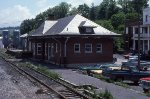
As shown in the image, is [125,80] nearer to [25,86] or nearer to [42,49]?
[25,86]

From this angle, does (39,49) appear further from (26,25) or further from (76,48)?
(26,25)

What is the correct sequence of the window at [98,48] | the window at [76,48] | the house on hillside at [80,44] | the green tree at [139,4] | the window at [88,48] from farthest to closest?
the green tree at [139,4], the window at [98,48], the window at [88,48], the window at [76,48], the house on hillside at [80,44]

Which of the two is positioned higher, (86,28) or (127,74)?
(86,28)

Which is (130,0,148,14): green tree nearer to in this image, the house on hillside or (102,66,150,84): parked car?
the house on hillside

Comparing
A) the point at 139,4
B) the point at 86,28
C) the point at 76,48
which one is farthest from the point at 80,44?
the point at 139,4

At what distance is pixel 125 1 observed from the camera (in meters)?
144

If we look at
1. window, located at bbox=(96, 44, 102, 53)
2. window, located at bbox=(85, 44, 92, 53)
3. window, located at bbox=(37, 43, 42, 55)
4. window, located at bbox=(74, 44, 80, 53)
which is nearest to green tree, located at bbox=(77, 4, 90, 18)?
window, located at bbox=(37, 43, 42, 55)

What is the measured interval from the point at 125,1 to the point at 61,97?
422 feet

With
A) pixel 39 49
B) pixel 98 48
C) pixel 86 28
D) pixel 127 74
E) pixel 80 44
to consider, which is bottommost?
pixel 127 74

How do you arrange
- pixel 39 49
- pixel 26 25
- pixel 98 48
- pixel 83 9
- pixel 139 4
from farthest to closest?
pixel 83 9 → pixel 139 4 → pixel 26 25 → pixel 39 49 → pixel 98 48

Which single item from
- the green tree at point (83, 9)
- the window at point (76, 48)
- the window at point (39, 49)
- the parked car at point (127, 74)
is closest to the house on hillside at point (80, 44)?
the window at point (76, 48)

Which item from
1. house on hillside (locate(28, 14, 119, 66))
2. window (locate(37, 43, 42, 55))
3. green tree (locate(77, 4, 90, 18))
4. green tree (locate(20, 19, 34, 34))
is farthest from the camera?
green tree (locate(77, 4, 90, 18))

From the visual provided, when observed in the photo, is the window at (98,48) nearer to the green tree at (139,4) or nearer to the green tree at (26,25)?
the green tree at (26,25)

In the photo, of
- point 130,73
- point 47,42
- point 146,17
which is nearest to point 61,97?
point 130,73
